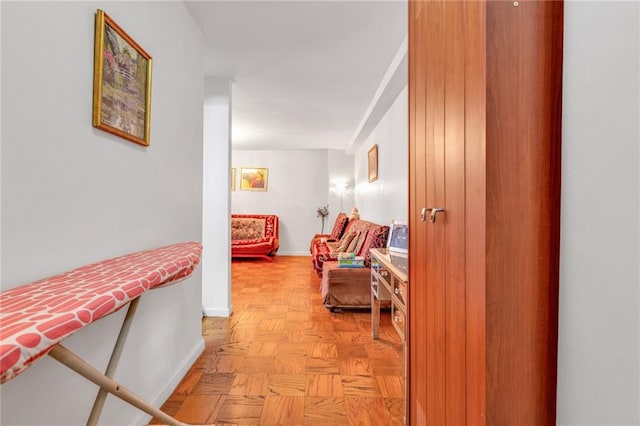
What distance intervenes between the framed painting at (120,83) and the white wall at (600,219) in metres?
1.51

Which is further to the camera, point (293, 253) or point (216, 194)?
point (293, 253)

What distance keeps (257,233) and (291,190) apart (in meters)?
1.26

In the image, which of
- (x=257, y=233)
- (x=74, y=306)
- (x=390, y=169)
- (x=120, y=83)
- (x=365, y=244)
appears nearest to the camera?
(x=74, y=306)

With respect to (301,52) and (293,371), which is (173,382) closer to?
(293,371)

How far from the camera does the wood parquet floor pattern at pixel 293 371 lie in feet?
5.54

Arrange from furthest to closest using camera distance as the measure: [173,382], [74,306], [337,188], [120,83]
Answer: [337,188]
[173,382]
[120,83]
[74,306]

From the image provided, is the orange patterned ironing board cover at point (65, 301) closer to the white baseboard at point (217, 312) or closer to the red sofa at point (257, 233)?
the white baseboard at point (217, 312)

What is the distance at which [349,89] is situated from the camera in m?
3.52

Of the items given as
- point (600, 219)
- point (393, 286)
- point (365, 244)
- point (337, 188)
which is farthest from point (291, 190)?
point (600, 219)

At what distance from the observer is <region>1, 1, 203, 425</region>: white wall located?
2.99 ft

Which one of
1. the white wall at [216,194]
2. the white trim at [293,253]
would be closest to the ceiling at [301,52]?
the white wall at [216,194]

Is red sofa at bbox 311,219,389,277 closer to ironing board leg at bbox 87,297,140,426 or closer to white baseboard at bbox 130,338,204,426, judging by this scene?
white baseboard at bbox 130,338,204,426

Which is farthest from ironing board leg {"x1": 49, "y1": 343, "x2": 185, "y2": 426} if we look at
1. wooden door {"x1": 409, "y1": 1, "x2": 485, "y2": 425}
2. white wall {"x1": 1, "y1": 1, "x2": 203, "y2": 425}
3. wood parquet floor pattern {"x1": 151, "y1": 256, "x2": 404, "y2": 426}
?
wooden door {"x1": 409, "y1": 1, "x2": 485, "y2": 425}

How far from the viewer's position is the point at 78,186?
3.72ft
